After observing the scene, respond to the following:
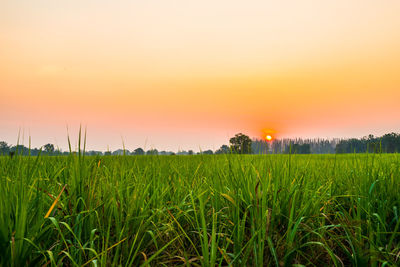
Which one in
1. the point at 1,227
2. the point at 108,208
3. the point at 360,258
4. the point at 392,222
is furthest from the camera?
the point at 392,222

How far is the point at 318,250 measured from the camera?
2.48m

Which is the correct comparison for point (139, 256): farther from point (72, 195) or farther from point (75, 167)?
point (75, 167)

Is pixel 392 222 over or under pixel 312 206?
under

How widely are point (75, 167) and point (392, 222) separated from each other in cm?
328

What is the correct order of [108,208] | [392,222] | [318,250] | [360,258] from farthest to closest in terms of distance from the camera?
[392,222]
[108,208]
[318,250]
[360,258]

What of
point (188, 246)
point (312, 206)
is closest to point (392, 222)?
point (312, 206)

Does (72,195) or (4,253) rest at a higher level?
(72,195)

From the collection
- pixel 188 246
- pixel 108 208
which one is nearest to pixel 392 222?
pixel 188 246

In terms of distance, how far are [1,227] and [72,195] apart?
2.17 feet

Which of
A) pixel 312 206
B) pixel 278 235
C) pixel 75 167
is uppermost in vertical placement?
pixel 75 167

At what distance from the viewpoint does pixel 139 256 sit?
2373 mm

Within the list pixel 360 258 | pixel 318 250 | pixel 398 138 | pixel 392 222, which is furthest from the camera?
pixel 398 138

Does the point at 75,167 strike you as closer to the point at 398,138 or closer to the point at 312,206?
the point at 312,206

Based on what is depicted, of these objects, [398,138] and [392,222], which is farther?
[398,138]
